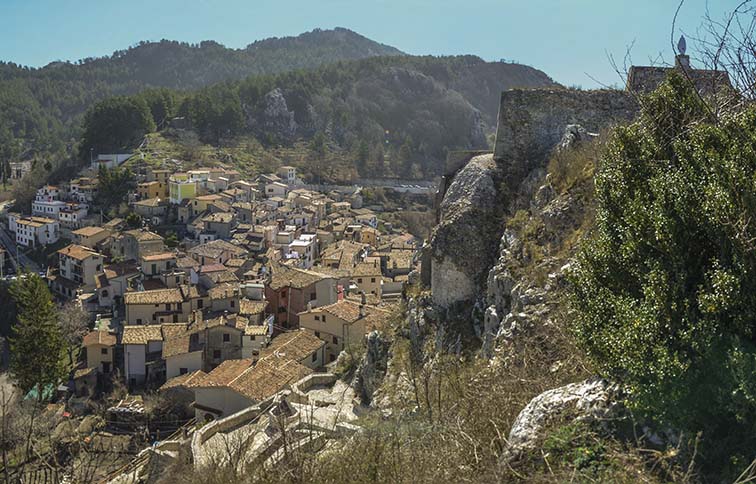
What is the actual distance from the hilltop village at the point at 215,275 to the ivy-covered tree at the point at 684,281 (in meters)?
10.2

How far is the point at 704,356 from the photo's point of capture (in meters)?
4.33

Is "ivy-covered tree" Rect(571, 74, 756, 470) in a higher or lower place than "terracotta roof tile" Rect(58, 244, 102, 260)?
higher

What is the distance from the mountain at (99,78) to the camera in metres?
98.5

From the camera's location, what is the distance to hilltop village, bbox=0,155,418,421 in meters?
23.4

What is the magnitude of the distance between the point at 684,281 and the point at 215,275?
30.5 m

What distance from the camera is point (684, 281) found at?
4.69m

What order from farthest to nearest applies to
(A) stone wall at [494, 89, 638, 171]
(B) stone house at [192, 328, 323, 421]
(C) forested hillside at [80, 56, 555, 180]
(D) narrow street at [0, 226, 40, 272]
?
(C) forested hillside at [80, 56, 555, 180]
(D) narrow street at [0, 226, 40, 272]
(B) stone house at [192, 328, 323, 421]
(A) stone wall at [494, 89, 638, 171]

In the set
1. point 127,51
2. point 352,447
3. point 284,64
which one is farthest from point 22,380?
point 127,51

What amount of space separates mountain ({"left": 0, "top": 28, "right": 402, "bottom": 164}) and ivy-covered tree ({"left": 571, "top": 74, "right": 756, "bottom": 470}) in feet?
294

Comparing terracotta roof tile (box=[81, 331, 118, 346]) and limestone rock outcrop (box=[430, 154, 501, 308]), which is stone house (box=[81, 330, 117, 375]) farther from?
limestone rock outcrop (box=[430, 154, 501, 308])

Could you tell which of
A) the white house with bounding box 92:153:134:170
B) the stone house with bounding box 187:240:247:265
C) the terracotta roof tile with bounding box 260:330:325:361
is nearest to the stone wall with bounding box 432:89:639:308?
the terracotta roof tile with bounding box 260:330:325:361

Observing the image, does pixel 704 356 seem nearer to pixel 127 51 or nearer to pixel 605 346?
pixel 605 346

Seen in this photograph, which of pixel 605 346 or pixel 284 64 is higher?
pixel 284 64

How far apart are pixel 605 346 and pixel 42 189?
58.1 metres
